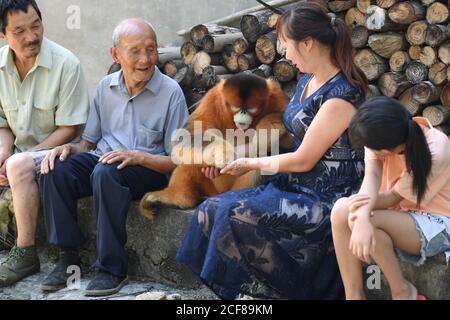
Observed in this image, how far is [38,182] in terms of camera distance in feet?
14.3

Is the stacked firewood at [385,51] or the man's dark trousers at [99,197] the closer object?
the man's dark trousers at [99,197]

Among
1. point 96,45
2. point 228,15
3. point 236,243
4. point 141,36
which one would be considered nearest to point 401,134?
point 236,243

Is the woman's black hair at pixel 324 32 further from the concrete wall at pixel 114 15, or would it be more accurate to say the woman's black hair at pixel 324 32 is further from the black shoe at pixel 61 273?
the concrete wall at pixel 114 15

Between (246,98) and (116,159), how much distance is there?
0.79 m

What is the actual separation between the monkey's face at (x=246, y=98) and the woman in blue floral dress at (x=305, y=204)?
20.1 inches

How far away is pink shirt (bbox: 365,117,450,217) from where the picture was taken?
3.14 metres

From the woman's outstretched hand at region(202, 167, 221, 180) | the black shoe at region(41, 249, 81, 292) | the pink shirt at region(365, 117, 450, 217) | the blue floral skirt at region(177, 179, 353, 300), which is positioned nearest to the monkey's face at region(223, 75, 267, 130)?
the woman's outstretched hand at region(202, 167, 221, 180)

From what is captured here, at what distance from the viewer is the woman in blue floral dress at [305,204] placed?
3.42 meters

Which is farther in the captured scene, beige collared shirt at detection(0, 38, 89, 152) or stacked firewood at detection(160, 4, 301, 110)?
stacked firewood at detection(160, 4, 301, 110)

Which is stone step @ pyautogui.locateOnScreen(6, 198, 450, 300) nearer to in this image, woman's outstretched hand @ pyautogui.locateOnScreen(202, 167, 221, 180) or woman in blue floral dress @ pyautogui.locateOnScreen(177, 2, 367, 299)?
woman's outstretched hand @ pyautogui.locateOnScreen(202, 167, 221, 180)

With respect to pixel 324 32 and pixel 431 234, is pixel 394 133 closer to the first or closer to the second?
pixel 431 234

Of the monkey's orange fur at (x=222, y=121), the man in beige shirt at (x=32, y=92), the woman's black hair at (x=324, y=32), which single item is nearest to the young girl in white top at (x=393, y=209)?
the woman's black hair at (x=324, y=32)

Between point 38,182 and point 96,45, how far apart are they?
2976 millimetres

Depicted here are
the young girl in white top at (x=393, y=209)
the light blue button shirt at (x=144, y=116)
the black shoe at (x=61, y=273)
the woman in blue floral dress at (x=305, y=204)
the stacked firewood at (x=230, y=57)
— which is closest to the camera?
the young girl in white top at (x=393, y=209)
